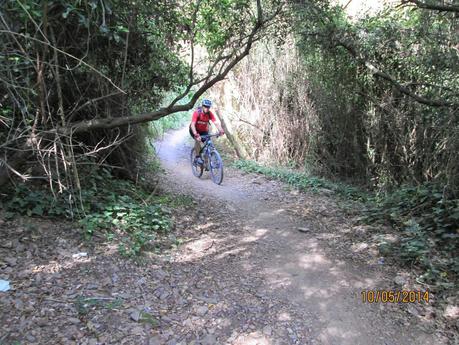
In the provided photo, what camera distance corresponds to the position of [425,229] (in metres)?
5.25

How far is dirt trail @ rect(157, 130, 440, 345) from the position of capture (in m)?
3.62

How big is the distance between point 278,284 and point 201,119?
5453 millimetres

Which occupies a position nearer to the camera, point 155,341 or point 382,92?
point 155,341

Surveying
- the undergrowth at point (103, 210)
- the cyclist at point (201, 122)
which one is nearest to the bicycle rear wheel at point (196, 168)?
the cyclist at point (201, 122)

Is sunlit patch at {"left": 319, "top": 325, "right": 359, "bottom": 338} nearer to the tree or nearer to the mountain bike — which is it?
the tree

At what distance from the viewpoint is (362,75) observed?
27.9 ft

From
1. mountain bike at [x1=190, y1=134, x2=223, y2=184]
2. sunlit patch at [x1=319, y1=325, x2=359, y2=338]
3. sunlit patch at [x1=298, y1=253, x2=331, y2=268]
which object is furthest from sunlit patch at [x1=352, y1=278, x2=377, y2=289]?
mountain bike at [x1=190, y1=134, x2=223, y2=184]

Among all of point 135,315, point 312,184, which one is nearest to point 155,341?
point 135,315

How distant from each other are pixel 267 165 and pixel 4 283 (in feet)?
29.7

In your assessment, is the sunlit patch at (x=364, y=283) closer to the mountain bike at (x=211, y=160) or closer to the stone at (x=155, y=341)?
the stone at (x=155, y=341)

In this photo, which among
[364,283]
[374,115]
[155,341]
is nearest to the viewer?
[155,341]

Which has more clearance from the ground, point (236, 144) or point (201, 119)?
point (201, 119)

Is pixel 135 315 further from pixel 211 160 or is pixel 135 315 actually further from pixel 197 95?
pixel 211 160

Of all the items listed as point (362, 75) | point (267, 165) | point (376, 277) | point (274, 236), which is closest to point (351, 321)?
point (376, 277)
